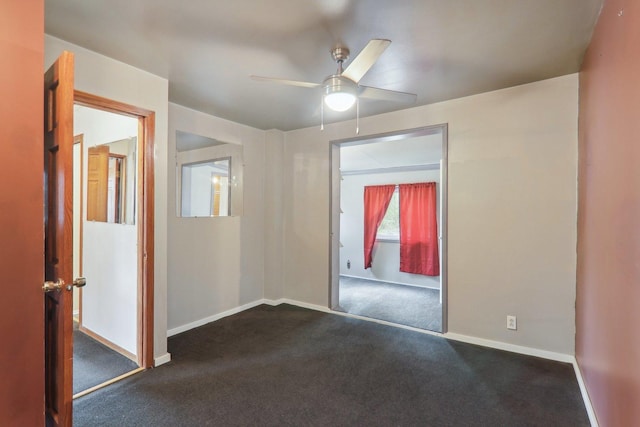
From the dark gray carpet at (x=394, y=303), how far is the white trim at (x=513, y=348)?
294 mm

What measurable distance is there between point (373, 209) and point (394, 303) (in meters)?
2.23

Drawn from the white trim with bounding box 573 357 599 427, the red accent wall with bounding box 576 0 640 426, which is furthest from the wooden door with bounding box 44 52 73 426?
the white trim with bounding box 573 357 599 427

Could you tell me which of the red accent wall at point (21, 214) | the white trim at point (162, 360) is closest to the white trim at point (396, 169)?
the white trim at point (162, 360)

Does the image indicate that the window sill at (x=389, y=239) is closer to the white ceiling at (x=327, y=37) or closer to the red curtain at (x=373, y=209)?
the red curtain at (x=373, y=209)

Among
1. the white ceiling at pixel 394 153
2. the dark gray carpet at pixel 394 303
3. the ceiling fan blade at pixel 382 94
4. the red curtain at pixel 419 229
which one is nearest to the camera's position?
the ceiling fan blade at pixel 382 94

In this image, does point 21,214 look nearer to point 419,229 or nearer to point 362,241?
point 419,229

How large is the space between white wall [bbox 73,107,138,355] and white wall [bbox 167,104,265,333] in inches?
16.9

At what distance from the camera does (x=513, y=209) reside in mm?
2705

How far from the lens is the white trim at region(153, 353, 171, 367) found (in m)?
2.46

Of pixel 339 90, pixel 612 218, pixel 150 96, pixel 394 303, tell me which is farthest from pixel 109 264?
pixel 612 218

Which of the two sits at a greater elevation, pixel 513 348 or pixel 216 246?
pixel 216 246

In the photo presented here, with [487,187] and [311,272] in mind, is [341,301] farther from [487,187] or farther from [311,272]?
[487,187]

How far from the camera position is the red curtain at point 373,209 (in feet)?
19.6

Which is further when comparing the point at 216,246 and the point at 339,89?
the point at 216,246
